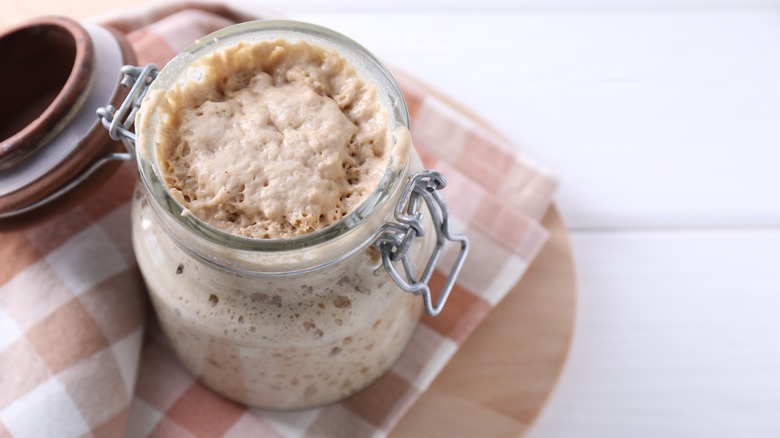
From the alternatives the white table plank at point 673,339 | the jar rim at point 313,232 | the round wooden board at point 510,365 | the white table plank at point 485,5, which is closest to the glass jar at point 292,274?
the jar rim at point 313,232

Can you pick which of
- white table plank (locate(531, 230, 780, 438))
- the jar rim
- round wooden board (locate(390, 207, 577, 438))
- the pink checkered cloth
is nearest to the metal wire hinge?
Result: the jar rim

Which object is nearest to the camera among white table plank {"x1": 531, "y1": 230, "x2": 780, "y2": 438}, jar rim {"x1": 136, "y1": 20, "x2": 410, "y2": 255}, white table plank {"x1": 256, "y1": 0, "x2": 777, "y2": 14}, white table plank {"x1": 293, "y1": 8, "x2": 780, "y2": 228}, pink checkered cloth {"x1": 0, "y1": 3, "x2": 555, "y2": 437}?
jar rim {"x1": 136, "y1": 20, "x2": 410, "y2": 255}

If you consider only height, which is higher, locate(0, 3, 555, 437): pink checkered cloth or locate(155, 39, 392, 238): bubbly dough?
locate(155, 39, 392, 238): bubbly dough

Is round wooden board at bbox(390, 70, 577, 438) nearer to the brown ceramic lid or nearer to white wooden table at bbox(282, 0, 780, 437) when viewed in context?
white wooden table at bbox(282, 0, 780, 437)

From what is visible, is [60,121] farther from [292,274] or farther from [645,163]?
[645,163]

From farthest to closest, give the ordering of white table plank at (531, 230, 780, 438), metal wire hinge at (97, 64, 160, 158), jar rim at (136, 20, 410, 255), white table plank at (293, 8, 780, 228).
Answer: white table plank at (293, 8, 780, 228) → white table plank at (531, 230, 780, 438) → metal wire hinge at (97, 64, 160, 158) → jar rim at (136, 20, 410, 255)

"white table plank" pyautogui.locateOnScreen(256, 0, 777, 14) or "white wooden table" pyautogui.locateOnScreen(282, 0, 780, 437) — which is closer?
"white wooden table" pyautogui.locateOnScreen(282, 0, 780, 437)

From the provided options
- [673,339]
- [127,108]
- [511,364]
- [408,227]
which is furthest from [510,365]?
[127,108]
